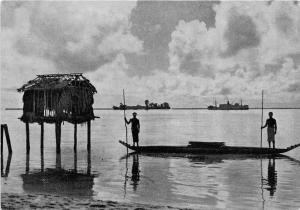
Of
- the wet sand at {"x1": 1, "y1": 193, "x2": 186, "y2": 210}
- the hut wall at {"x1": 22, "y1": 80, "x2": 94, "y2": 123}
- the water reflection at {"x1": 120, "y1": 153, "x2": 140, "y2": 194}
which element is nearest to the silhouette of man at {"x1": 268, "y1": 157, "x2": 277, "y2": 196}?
the water reflection at {"x1": 120, "y1": 153, "x2": 140, "y2": 194}

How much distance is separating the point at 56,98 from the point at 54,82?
109 centimetres

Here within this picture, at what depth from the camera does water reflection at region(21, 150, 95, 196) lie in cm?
1728

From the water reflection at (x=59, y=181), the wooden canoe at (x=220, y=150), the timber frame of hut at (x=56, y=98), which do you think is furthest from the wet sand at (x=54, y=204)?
the wooden canoe at (x=220, y=150)

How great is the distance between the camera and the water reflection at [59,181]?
1728 cm

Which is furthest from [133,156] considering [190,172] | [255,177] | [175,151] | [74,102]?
[255,177]

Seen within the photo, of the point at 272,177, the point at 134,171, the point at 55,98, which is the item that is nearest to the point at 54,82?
the point at 55,98

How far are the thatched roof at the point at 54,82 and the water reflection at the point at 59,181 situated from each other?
6.01 metres

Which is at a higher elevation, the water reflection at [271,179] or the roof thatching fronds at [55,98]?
the roof thatching fronds at [55,98]

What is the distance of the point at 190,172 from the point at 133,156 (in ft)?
27.7

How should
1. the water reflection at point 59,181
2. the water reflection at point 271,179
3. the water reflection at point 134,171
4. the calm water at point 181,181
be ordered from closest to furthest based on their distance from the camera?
the calm water at point 181,181 < the water reflection at point 59,181 < the water reflection at point 271,179 < the water reflection at point 134,171

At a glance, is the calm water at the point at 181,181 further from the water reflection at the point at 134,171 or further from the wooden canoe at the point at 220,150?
the wooden canoe at the point at 220,150

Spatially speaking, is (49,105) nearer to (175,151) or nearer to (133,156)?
(133,156)

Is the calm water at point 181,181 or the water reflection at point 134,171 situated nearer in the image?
the calm water at point 181,181

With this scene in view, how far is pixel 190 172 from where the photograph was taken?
22219mm
